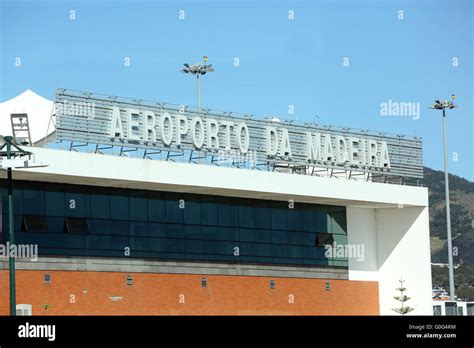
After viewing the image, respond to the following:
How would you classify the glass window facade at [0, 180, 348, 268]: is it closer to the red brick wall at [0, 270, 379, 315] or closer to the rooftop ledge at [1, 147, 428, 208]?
the rooftop ledge at [1, 147, 428, 208]

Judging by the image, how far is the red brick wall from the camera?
44.9m

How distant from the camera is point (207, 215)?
5150cm

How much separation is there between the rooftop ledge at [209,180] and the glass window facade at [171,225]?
0.65 meters

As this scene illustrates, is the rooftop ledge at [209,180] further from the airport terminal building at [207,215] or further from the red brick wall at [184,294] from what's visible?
the red brick wall at [184,294]

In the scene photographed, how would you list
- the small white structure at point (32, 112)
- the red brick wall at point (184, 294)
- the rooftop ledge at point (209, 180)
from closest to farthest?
the rooftop ledge at point (209, 180), the red brick wall at point (184, 294), the small white structure at point (32, 112)

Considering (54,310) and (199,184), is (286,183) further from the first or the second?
(54,310)

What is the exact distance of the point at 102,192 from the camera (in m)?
47.8

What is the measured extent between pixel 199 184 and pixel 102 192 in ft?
14.1

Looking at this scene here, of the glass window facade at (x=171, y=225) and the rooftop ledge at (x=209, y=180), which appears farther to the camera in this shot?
the glass window facade at (x=171, y=225)

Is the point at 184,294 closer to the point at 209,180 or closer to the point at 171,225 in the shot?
the point at 171,225

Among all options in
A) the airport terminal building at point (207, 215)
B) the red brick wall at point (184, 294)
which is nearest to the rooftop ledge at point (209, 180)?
the airport terminal building at point (207, 215)

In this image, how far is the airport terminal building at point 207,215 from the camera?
149ft
